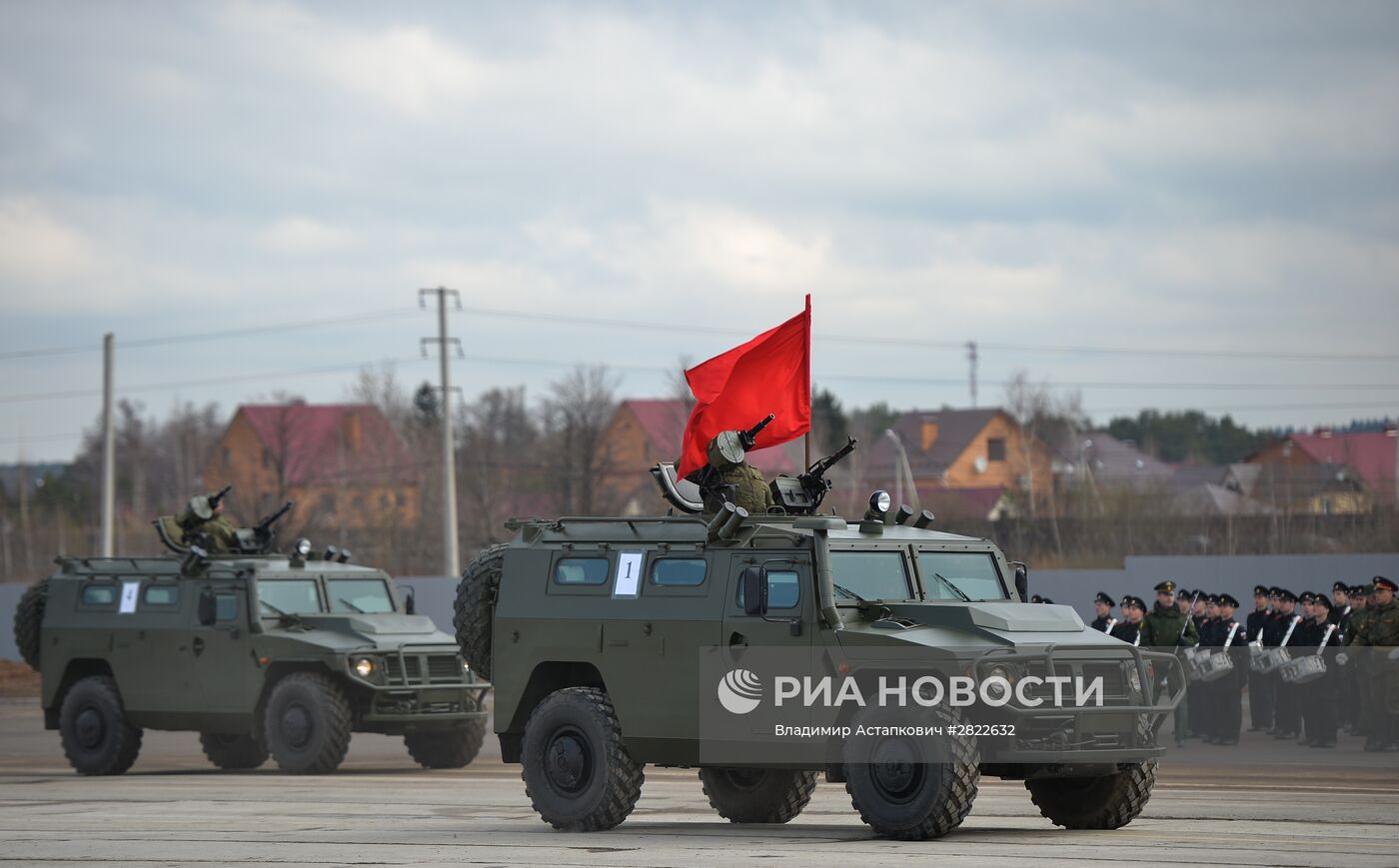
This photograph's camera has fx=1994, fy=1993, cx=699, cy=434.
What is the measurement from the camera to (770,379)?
52.7 ft

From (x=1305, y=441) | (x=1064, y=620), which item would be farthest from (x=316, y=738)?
(x=1305, y=441)

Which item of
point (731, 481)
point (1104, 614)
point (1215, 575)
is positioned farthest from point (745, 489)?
point (1215, 575)

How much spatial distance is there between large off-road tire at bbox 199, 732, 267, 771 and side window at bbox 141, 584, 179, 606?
1667mm

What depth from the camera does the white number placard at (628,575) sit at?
14.1 metres

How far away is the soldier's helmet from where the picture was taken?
14.9m

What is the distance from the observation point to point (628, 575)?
46.5 ft

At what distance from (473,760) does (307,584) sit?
2.83 meters

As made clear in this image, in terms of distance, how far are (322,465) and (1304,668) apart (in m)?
65.5

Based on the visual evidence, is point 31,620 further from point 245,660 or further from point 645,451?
point 645,451

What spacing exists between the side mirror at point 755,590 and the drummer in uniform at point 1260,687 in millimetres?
10745

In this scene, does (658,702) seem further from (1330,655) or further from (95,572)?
(95,572)

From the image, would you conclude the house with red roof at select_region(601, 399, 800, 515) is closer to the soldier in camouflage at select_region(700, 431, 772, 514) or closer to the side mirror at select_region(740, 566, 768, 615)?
the soldier in camouflage at select_region(700, 431, 772, 514)

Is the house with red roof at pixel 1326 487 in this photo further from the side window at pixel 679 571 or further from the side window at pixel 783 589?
the side window at pixel 783 589

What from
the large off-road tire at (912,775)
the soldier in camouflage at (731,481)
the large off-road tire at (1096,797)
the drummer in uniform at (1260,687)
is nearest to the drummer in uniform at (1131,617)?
the drummer in uniform at (1260,687)
